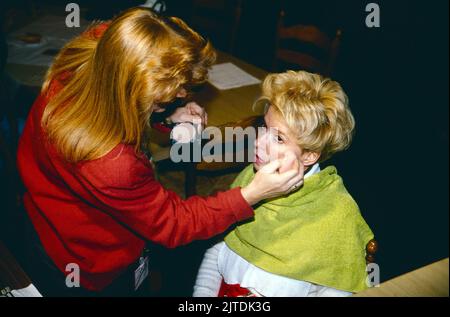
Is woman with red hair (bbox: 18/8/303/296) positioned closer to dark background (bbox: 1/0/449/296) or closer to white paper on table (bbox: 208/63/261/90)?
white paper on table (bbox: 208/63/261/90)

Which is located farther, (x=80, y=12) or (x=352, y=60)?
(x=352, y=60)

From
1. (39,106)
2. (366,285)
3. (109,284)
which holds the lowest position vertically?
(109,284)

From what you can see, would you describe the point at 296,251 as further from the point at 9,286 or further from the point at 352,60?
the point at 352,60

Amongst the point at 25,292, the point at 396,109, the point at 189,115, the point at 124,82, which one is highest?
the point at 124,82

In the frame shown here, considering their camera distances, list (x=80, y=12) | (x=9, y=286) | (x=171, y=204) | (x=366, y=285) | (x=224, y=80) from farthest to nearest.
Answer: (x=80, y=12) → (x=224, y=80) → (x=366, y=285) → (x=171, y=204) → (x=9, y=286)

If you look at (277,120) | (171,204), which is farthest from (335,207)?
(171,204)

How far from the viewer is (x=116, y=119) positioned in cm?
117

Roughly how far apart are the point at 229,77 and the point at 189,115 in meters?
0.81

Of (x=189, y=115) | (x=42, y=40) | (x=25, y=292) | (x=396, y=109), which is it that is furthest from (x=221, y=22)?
(x=25, y=292)

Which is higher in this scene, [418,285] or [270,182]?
[418,285]

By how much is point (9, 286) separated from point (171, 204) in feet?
1.74

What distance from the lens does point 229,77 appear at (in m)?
2.58

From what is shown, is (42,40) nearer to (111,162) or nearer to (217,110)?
(217,110)

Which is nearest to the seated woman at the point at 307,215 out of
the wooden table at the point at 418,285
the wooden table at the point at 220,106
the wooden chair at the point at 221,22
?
the wooden table at the point at 220,106
